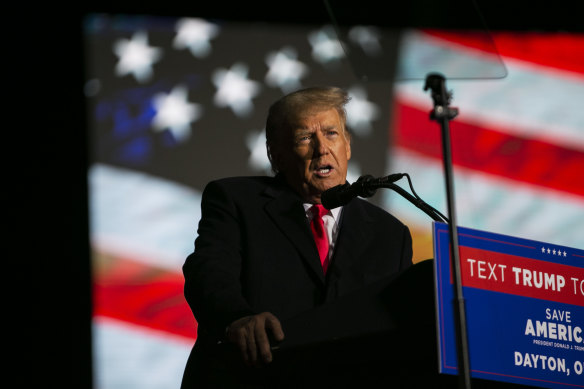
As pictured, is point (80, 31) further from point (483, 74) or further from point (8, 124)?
point (483, 74)

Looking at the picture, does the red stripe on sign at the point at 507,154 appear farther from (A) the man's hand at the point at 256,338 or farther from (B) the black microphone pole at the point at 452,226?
(A) the man's hand at the point at 256,338

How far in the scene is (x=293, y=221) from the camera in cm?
179

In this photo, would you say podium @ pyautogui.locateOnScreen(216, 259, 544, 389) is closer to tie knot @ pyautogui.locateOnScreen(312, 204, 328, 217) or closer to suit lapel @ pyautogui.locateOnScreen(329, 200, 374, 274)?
suit lapel @ pyautogui.locateOnScreen(329, 200, 374, 274)

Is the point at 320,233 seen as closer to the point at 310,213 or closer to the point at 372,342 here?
the point at 310,213

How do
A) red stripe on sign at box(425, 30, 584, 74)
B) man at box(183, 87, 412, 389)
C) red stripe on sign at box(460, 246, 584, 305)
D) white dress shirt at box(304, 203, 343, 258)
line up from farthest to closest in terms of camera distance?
red stripe on sign at box(425, 30, 584, 74), white dress shirt at box(304, 203, 343, 258), man at box(183, 87, 412, 389), red stripe on sign at box(460, 246, 584, 305)

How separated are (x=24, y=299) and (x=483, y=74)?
204 centimetres

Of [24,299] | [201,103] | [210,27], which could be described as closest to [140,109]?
[201,103]

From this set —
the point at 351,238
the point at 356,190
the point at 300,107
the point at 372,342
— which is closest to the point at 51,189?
the point at 300,107

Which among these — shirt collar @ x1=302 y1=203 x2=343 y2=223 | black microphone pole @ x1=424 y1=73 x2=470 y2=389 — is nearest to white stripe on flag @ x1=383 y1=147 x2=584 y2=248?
shirt collar @ x1=302 y1=203 x2=343 y2=223

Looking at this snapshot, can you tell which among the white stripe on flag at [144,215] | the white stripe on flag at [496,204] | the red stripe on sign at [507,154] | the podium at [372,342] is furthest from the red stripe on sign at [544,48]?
the podium at [372,342]

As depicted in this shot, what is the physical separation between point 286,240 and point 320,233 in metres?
0.12

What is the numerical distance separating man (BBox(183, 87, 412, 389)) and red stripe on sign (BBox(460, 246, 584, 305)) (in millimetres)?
358

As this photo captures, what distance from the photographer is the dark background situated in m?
2.90

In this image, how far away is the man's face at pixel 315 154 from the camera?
6.61 feet
